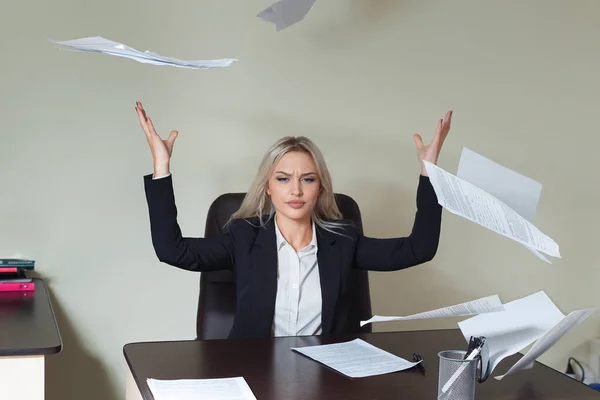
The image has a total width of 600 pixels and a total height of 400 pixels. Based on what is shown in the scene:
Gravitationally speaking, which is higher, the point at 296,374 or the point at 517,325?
the point at 517,325

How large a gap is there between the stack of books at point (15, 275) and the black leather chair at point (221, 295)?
556 mm

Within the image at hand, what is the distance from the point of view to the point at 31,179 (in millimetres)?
2469

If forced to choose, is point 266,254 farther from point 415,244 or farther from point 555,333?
point 555,333

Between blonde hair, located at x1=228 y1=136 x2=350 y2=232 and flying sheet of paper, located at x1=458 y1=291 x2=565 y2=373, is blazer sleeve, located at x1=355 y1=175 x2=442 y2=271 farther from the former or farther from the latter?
flying sheet of paper, located at x1=458 y1=291 x2=565 y2=373

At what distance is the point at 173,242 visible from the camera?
1989 millimetres

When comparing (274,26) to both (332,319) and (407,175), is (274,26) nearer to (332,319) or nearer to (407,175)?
(407,175)

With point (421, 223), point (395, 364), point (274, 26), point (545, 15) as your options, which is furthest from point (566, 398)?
point (545, 15)

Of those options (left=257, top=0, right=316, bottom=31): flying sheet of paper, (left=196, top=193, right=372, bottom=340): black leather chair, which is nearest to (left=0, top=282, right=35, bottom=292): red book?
(left=196, top=193, right=372, bottom=340): black leather chair

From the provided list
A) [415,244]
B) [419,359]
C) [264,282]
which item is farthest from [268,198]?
[419,359]

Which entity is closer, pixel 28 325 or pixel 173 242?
pixel 28 325

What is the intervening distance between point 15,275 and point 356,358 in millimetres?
1252

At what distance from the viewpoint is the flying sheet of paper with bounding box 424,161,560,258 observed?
52.1 inches

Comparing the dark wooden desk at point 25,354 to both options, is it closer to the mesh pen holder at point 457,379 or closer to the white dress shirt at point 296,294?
the white dress shirt at point 296,294

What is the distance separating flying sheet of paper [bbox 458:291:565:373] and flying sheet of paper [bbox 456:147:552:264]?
0.11 m
